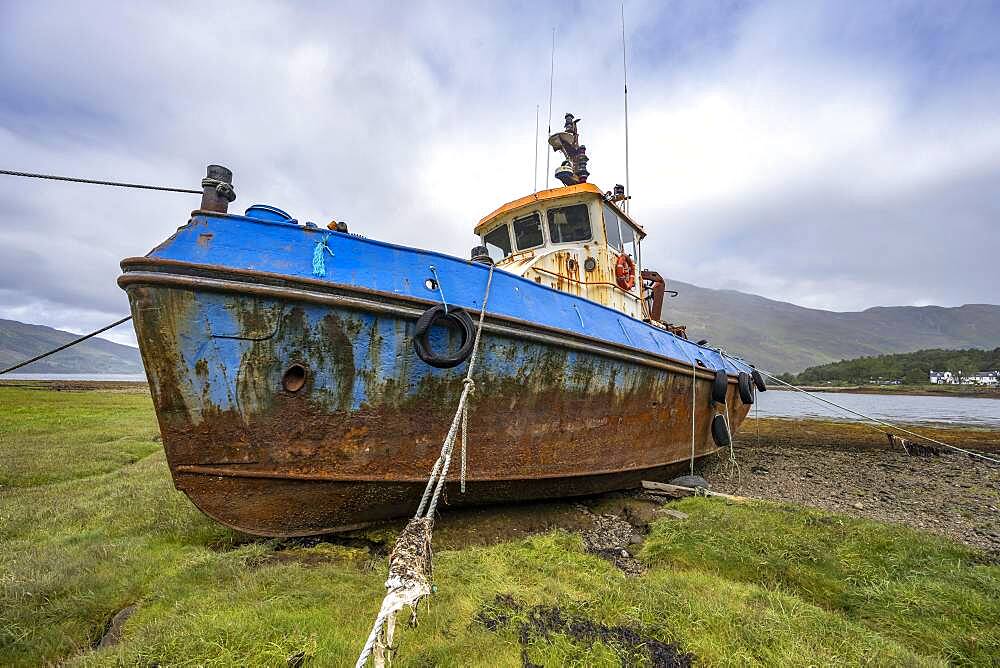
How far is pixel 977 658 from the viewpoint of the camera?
2498 millimetres

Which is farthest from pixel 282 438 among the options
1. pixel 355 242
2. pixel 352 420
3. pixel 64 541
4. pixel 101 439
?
pixel 101 439

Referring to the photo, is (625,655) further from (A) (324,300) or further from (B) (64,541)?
(B) (64,541)

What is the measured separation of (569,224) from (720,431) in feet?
16.9

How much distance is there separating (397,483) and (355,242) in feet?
7.55

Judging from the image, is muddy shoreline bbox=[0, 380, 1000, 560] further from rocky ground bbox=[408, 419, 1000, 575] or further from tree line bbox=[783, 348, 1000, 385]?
tree line bbox=[783, 348, 1000, 385]

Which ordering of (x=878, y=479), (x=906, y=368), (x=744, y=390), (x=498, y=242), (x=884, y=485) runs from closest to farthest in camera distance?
(x=498, y=242), (x=884, y=485), (x=878, y=479), (x=744, y=390), (x=906, y=368)

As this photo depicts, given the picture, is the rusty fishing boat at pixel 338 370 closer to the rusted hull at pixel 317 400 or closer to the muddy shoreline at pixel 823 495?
the rusted hull at pixel 317 400

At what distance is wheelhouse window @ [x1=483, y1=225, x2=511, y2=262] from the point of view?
7.54m

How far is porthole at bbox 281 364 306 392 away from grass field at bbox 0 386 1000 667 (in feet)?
4.51

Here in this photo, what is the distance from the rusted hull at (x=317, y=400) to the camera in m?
3.52

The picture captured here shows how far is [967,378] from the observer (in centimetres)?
6041

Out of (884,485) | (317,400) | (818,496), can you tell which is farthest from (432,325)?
(884,485)

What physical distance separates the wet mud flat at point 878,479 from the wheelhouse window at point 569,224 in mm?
5101

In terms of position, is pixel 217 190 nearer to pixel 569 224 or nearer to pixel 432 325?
pixel 432 325
